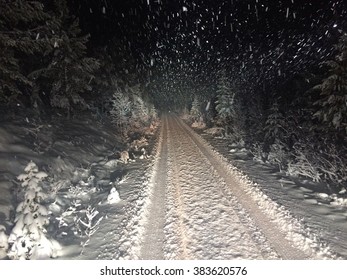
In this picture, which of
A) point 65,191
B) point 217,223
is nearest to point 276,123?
point 217,223

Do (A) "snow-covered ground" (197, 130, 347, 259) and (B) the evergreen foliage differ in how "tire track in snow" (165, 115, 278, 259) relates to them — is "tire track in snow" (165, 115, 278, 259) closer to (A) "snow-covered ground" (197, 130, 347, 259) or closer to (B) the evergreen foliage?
(A) "snow-covered ground" (197, 130, 347, 259)

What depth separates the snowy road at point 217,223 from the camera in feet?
22.1

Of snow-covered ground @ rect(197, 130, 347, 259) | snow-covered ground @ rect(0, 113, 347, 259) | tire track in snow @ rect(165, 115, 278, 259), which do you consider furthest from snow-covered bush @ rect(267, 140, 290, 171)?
tire track in snow @ rect(165, 115, 278, 259)

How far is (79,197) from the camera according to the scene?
416 inches

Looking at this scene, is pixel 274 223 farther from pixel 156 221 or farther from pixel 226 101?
pixel 226 101

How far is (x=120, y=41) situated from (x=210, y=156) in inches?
1019

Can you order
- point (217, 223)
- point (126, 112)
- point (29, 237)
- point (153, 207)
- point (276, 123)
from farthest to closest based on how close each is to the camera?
point (126, 112), point (276, 123), point (153, 207), point (217, 223), point (29, 237)

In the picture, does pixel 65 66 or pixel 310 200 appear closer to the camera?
pixel 310 200

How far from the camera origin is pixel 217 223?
8.20m

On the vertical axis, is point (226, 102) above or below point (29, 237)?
above

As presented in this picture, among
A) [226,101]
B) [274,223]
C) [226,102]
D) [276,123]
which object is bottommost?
[274,223]

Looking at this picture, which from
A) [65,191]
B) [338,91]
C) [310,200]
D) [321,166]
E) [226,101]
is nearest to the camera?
[310,200]
